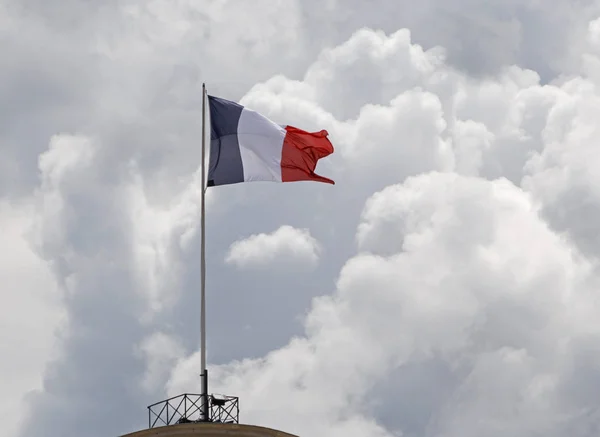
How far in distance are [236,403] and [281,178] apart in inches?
463

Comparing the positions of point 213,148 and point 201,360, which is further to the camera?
point 213,148

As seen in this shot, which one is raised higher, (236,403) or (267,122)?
(267,122)

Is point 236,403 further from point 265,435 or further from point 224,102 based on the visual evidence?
point 224,102

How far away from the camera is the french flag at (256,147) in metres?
57.4

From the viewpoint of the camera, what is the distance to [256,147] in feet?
190

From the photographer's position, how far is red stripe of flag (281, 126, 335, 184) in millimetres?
58250

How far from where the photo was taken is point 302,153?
58.6 metres

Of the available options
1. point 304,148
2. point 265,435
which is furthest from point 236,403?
point 304,148

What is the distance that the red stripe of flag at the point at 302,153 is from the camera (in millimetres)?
58250

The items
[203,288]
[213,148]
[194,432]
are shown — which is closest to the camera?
[194,432]

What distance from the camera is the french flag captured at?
57438mm

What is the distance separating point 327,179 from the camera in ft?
189

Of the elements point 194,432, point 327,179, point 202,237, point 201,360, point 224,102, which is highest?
point 224,102

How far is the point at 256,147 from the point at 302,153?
217 centimetres
